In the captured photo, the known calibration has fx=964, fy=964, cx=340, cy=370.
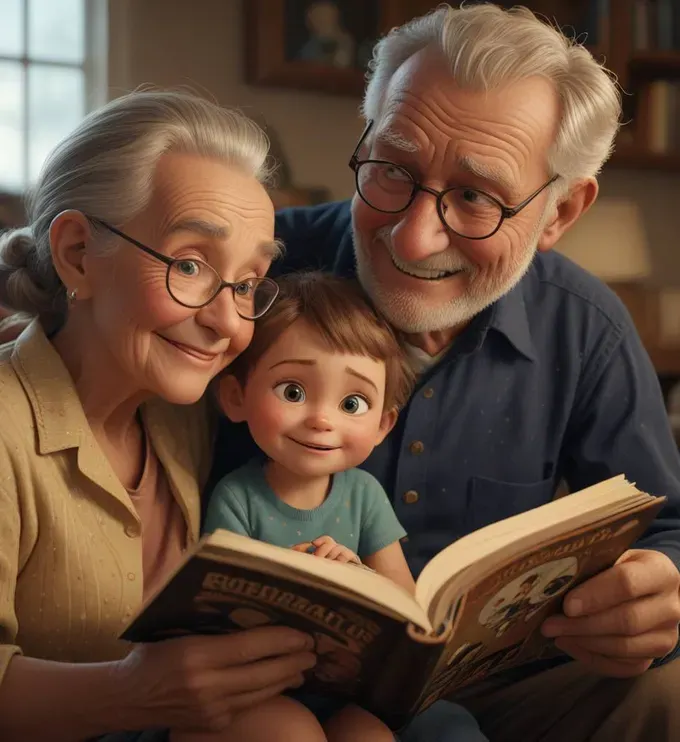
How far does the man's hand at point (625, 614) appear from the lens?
126cm

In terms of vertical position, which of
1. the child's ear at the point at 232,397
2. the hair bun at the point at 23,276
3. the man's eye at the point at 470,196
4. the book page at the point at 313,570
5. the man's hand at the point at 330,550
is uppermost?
the man's eye at the point at 470,196

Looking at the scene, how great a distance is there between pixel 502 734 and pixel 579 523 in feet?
2.03

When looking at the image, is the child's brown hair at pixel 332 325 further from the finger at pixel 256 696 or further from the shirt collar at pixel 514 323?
the finger at pixel 256 696

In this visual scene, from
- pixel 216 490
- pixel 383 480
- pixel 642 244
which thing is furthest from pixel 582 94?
pixel 642 244

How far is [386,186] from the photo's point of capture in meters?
1.54

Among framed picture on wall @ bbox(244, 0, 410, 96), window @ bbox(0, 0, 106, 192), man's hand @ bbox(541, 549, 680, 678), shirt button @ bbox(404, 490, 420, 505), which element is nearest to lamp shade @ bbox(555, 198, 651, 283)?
framed picture on wall @ bbox(244, 0, 410, 96)

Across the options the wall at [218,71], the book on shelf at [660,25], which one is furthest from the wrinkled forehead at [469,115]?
the book on shelf at [660,25]

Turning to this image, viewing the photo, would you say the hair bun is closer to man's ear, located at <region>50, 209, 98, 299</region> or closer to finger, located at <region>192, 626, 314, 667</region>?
man's ear, located at <region>50, 209, 98, 299</region>

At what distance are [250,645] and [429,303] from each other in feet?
2.18

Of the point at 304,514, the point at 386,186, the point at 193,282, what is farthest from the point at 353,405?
the point at 386,186

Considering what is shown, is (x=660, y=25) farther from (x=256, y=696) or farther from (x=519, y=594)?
(x=256, y=696)

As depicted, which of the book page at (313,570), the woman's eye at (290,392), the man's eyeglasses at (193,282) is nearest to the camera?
the book page at (313,570)

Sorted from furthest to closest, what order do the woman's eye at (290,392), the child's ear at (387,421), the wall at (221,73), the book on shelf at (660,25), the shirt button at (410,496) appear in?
the book on shelf at (660,25) < the wall at (221,73) < the shirt button at (410,496) < the child's ear at (387,421) < the woman's eye at (290,392)

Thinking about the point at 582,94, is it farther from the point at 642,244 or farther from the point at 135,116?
the point at 642,244
